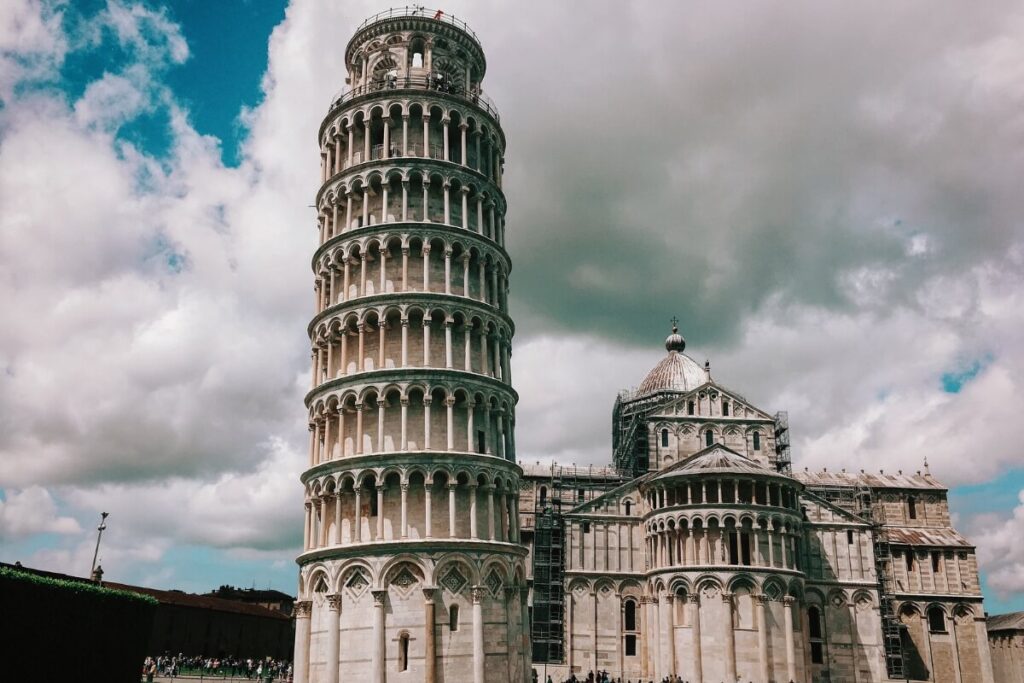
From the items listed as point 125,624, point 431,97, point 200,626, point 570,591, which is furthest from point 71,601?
point 200,626

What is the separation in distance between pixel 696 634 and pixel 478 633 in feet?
75.1

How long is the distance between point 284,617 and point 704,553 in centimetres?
4332

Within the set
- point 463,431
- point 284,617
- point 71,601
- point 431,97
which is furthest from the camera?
point 284,617

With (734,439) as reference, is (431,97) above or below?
above

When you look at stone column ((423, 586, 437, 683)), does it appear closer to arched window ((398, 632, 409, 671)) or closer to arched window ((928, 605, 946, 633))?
Answer: arched window ((398, 632, 409, 671))

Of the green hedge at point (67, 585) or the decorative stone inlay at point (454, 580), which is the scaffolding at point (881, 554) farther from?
the green hedge at point (67, 585)

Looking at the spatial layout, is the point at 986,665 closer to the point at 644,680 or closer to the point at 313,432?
the point at 644,680

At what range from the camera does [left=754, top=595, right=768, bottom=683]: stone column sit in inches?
2045

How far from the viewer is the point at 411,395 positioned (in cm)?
3844


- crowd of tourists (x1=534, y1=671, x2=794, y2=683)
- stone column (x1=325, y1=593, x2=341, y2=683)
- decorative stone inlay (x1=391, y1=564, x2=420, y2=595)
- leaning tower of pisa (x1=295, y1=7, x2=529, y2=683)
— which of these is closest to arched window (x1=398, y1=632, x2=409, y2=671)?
leaning tower of pisa (x1=295, y1=7, x2=529, y2=683)

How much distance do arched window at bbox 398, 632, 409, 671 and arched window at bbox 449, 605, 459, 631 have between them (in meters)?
1.79

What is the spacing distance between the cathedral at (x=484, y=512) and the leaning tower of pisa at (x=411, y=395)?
100 millimetres

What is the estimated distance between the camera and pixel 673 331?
82375 mm

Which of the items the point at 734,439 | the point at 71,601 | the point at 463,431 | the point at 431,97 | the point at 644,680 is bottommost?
the point at 644,680
